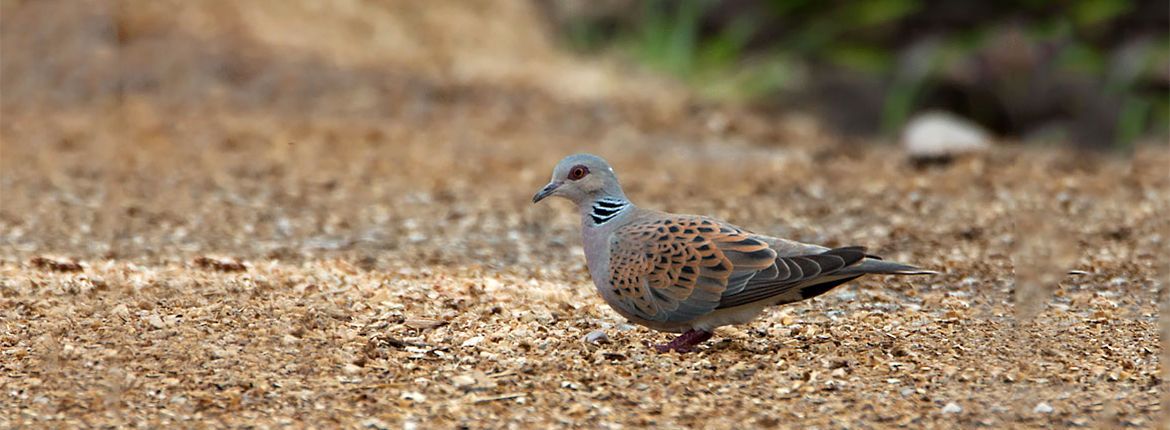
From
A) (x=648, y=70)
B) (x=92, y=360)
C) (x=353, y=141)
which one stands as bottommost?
(x=92, y=360)

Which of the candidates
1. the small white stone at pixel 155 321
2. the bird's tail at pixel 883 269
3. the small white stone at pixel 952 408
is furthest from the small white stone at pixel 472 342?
the small white stone at pixel 952 408

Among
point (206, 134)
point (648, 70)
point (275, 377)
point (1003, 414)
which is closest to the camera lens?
point (1003, 414)

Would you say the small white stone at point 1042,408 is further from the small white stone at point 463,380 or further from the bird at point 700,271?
the small white stone at point 463,380

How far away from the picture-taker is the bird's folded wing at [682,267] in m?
4.46

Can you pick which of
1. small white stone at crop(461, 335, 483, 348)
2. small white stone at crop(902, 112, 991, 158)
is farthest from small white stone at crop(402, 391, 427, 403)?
small white stone at crop(902, 112, 991, 158)

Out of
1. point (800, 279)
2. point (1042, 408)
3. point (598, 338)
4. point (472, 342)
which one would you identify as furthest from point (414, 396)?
point (1042, 408)

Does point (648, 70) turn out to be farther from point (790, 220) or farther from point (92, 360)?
point (92, 360)

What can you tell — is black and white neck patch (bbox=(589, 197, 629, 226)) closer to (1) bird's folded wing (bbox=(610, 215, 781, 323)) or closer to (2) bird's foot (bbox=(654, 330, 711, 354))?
(1) bird's folded wing (bbox=(610, 215, 781, 323))

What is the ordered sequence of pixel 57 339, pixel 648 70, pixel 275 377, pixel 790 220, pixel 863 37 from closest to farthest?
1. pixel 275 377
2. pixel 57 339
3. pixel 790 220
4. pixel 648 70
5. pixel 863 37

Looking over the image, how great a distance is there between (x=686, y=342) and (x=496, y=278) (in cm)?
137

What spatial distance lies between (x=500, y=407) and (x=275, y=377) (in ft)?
2.44

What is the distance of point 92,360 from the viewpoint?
4379 millimetres

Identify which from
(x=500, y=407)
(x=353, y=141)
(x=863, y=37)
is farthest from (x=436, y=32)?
(x=500, y=407)

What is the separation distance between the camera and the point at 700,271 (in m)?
4.48
